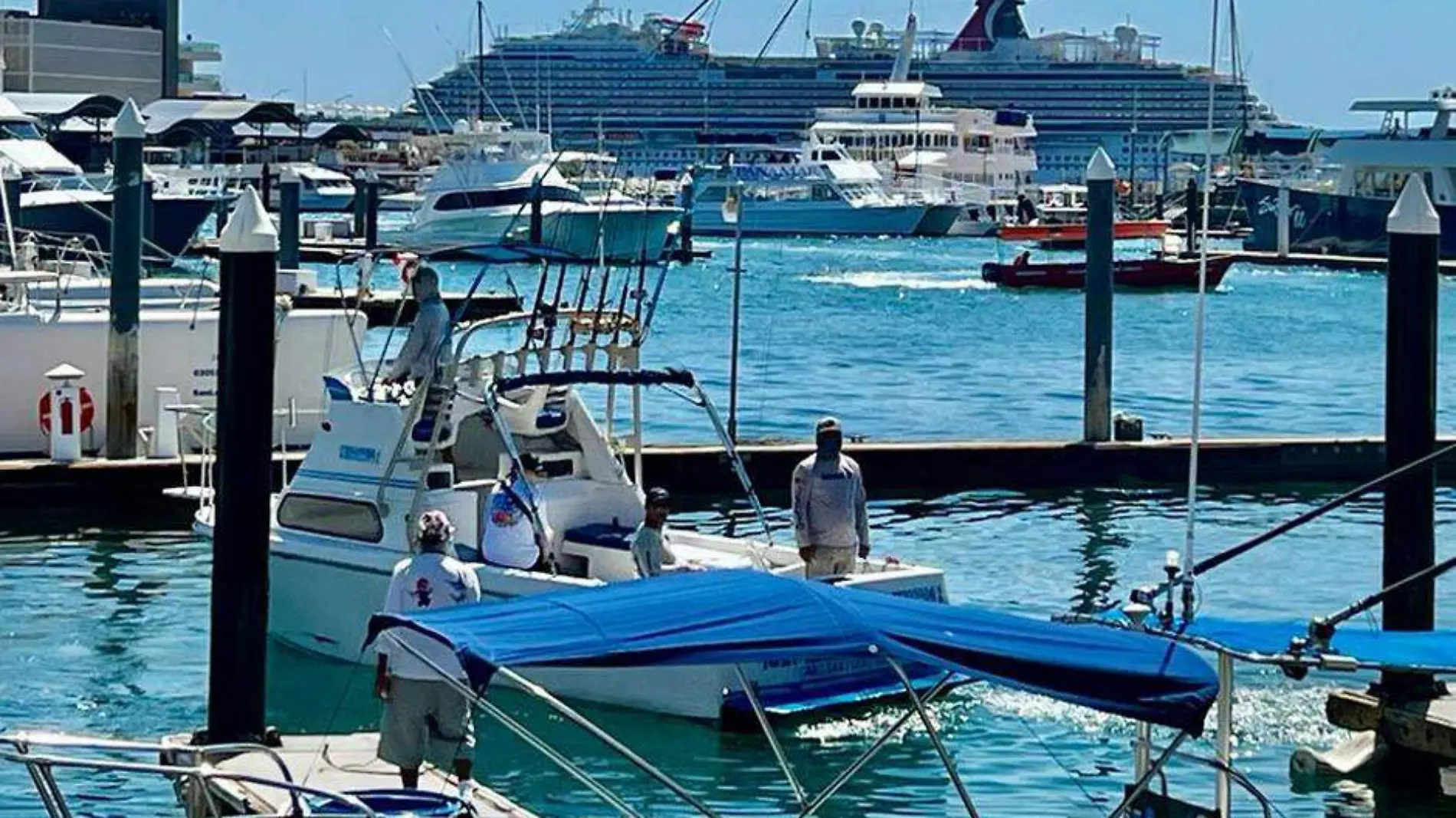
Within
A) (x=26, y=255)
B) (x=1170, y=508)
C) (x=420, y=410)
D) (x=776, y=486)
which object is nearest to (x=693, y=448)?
(x=776, y=486)

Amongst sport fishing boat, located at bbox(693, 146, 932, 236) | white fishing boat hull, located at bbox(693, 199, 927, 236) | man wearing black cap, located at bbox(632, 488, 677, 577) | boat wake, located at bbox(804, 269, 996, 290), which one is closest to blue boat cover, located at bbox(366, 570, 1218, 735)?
man wearing black cap, located at bbox(632, 488, 677, 577)

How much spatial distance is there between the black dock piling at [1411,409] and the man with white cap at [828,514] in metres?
3.20

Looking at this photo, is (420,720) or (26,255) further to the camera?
(26,255)

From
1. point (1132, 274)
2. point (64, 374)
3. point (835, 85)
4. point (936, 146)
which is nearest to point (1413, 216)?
point (64, 374)

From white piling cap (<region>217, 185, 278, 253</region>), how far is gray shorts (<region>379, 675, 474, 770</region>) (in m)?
2.96

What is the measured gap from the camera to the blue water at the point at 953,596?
49.9 ft

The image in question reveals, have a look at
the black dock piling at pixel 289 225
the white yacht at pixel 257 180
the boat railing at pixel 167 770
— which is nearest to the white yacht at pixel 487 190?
the white yacht at pixel 257 180

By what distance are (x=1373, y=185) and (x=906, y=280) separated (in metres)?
16.3

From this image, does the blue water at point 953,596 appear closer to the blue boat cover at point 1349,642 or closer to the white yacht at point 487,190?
the blue boat cover at point 1349,642

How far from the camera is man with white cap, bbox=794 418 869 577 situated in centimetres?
1681

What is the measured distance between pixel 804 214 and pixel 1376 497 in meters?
85.9

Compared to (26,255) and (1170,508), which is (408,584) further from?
(26,255)

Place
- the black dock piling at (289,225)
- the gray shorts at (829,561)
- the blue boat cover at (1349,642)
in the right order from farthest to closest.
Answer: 1. the black dock piling at (289,225)
2. the gray shorts at (829,561)
3. the blue boat cover at (1349,642)

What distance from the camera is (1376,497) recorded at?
28.4 metres
